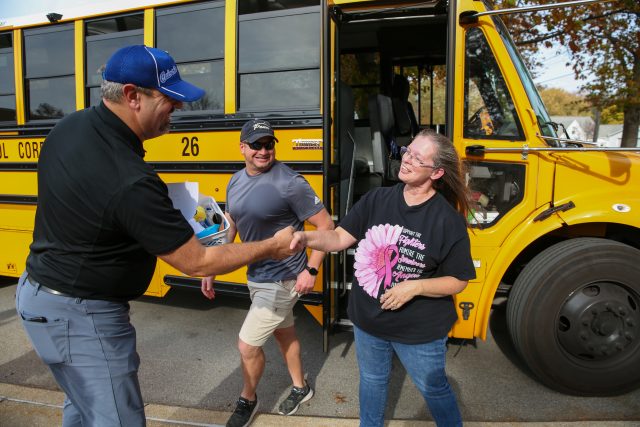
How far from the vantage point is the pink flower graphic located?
189 cm

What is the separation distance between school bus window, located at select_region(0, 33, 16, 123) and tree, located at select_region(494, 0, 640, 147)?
196 inches

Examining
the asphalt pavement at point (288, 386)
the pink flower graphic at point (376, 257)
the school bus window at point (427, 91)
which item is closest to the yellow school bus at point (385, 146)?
the asphalt pavement at point (288, 386)

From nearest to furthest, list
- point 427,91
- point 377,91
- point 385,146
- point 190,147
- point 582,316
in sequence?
point 582,316 < point 190,147 < point 385,146 < point 377,91 < point 427,91

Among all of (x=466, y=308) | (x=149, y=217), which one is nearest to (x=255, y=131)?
(x=149, y=217)

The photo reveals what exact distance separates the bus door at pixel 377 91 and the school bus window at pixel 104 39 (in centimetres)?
154

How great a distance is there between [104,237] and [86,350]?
39 cm

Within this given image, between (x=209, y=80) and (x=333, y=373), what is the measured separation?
2.23 meters

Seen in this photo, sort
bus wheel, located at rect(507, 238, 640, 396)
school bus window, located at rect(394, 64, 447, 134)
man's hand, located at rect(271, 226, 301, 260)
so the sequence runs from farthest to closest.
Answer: school bus window, located at rect(394, 64, 447, 134) → bus wheel, located at rect(507, 238, 640, 396) → man's hand, located at rect(271, 226, 301, 260)

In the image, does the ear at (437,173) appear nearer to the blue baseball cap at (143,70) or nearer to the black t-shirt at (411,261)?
the black t-shirt at (411,261)

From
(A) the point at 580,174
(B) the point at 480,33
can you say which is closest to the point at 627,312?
(A) the point at 580,174

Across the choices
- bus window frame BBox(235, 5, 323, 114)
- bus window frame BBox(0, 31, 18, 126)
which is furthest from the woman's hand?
bus window frame BBox(0, 31, 18, 126)

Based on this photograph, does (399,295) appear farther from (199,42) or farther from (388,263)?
(199,42)

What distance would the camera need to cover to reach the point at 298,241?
1979 millimetres

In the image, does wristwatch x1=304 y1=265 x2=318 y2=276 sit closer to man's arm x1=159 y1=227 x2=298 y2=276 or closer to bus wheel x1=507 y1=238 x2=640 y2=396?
man's arm x1=159 y1=227 x2=298 y2=276
